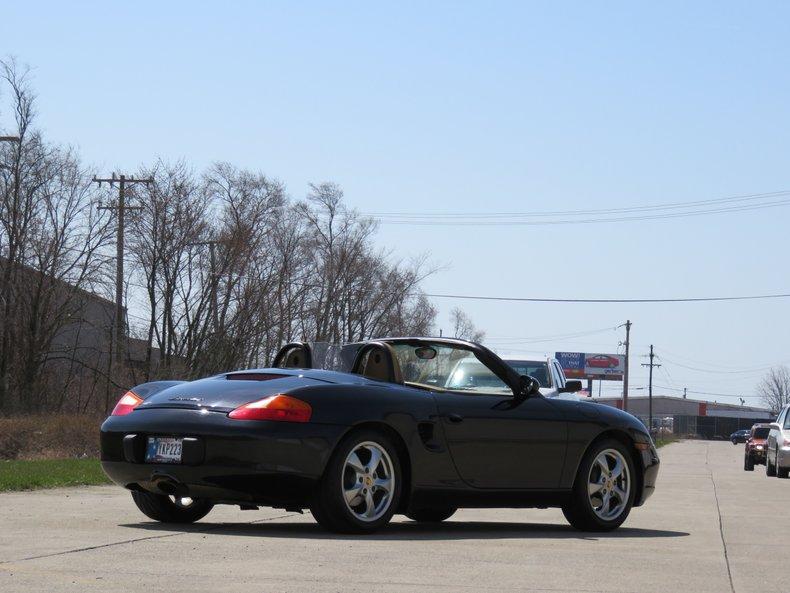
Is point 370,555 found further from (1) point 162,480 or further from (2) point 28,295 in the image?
(2) point 28,295

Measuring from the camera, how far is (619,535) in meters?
9.59

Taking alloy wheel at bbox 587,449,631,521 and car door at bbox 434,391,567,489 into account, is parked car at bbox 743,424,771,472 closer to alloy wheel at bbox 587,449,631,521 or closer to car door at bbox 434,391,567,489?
A: alloy wheel at bbox 587,449,631,521

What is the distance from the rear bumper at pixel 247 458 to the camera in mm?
8258

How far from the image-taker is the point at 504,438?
945 cm

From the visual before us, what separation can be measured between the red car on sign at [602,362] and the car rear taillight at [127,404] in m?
144

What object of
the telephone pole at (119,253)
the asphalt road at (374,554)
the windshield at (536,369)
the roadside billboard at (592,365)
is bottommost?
the asphalt road at (374,554)

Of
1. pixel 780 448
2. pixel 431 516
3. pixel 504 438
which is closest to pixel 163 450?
pixel 504 438

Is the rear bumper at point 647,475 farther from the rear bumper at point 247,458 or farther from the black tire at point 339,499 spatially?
the rear bumper at point 247,458

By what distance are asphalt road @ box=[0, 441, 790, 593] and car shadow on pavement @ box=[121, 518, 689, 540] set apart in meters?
0.01

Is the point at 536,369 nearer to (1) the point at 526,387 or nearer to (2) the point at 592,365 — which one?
(1) the point at 526,387

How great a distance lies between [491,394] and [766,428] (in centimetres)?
2650

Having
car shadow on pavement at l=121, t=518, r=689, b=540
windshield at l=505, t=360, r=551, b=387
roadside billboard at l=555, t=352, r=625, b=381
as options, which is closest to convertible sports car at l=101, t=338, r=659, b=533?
car shadow on pavement at l=121, t=518, r=689, b=540

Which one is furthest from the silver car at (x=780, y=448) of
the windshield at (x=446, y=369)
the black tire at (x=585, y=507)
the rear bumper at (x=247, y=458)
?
the rear bumper at (x=247, y=458)

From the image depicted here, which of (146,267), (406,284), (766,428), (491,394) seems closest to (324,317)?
(406,284)
